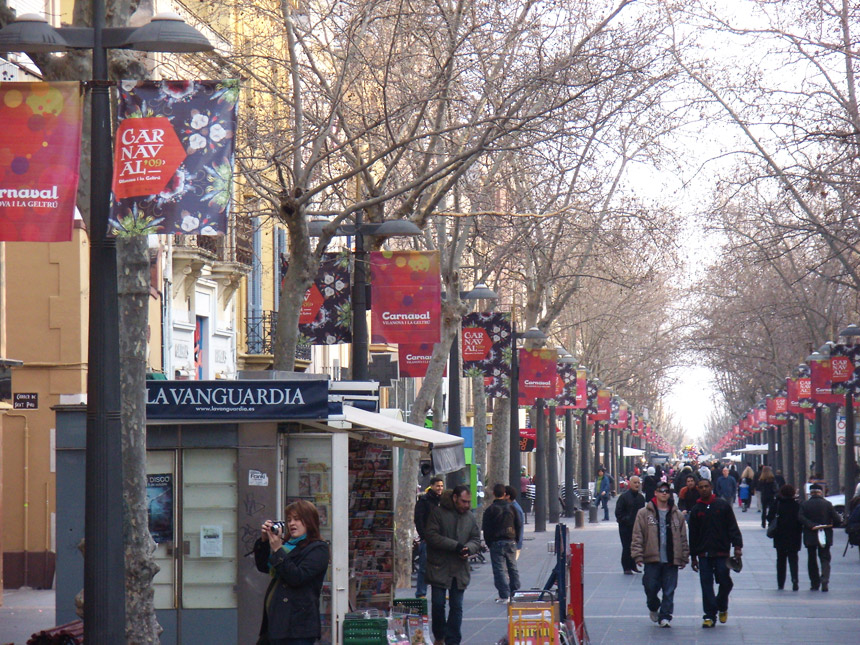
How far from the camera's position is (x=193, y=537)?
13.8 m

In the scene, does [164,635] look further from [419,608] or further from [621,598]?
[621,598]

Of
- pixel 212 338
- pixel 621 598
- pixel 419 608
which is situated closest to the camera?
pixel 419 608

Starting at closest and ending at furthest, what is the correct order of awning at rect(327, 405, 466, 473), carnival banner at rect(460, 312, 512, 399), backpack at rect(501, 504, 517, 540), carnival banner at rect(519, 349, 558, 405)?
awning at rect(327, 405, 466, 473) → backpack at rect(501, 504, 517, 540) → carnival banner at rect(460, 312, 512, 399) → carnival banner at rect(519, 349, 558, 405)

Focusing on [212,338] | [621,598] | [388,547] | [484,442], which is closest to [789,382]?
[484,442]

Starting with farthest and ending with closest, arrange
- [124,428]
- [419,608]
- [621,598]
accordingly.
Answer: [621,598], [419,608], [124,428]

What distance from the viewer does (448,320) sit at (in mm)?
26812

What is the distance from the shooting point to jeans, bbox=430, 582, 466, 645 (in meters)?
14.8

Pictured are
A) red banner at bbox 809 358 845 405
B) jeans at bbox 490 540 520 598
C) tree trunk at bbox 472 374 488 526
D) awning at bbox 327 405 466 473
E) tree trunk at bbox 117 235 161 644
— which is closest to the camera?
tree trunk at bbox 117 235 161 644

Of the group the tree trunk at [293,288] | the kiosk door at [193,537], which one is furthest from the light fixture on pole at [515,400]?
the kiosk door at [193,537]

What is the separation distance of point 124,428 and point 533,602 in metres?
4.01

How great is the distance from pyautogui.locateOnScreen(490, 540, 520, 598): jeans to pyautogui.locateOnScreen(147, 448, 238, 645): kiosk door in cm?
683

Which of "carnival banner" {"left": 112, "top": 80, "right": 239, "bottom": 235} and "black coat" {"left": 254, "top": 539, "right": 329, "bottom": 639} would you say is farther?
"carnival banner" {"left": 112, "top": 80, "right": 239, "bottom": 235}

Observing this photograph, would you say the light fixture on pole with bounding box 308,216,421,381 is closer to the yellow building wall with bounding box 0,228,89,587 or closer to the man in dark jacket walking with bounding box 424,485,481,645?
the man in dark jacket walking with bounding box 424,485,481,645

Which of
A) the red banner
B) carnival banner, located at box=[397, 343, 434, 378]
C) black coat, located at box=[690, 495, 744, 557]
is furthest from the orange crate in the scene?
the red banner
